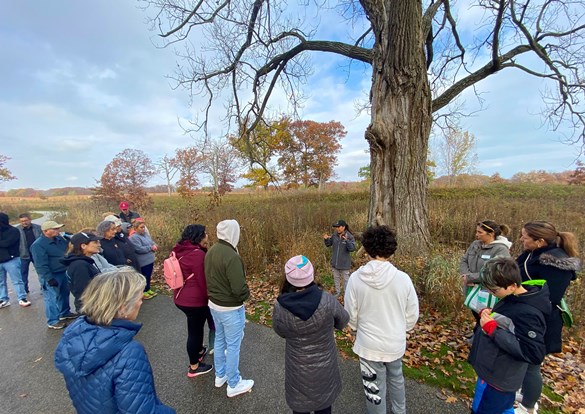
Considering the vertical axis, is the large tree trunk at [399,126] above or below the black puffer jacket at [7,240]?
above

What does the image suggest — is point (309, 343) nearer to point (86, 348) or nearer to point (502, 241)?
point (86, 348)

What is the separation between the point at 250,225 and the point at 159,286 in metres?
2.78

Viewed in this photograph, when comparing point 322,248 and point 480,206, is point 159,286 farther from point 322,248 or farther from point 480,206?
point 480,206

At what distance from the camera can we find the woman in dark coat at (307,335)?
6.06 ft

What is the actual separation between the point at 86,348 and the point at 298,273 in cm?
126

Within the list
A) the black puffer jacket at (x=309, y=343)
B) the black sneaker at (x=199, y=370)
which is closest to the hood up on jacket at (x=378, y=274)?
the black puffer jacket at (x=309, y=343)

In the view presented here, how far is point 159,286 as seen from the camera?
242 inches

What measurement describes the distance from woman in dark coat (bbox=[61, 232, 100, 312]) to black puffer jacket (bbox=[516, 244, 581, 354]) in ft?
16.7

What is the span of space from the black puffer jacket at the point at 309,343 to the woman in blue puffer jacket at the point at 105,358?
2.86 feet

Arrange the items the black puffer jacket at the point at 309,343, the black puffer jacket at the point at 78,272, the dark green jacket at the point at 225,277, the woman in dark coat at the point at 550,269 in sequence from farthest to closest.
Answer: the black puffer jacket at the point at 78,272
the dark green jacket at the point at 225,277
the woman in dark coat at the point at 550,269
the black puffer jacket at the point at 309,343

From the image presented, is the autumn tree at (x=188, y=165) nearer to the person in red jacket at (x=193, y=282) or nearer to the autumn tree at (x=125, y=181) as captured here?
the autumn tree at (x=125, y=181)

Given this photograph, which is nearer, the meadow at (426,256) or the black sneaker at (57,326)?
the meadow at (426,256)

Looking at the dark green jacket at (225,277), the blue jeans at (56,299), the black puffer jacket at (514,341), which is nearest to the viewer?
the black puffer jacket at (514,341)

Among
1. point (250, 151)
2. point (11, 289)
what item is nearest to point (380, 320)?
point (250, 151)
